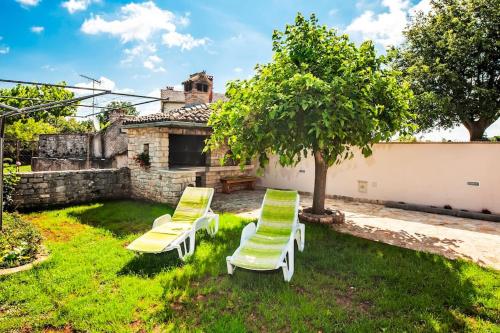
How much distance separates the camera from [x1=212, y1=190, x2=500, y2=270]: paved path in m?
6.24

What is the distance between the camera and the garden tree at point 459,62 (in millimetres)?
14878

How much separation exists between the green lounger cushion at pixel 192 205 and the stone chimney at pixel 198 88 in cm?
2186

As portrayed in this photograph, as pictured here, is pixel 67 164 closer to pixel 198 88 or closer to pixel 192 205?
pixel 198 88

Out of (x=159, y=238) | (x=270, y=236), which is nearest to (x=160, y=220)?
(x=159, y=238)

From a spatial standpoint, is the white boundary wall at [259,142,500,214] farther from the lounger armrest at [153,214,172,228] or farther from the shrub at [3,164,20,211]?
the shrub at [3,164,20,211]

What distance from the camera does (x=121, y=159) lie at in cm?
1797

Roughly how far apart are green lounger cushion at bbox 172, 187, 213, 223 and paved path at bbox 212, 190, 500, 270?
7.70 ft

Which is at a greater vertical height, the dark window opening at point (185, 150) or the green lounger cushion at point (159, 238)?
the dark window opening at point (185, 150)

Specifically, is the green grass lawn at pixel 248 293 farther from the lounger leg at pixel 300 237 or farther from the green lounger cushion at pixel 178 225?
the green lounger cushion at pixel 178 225

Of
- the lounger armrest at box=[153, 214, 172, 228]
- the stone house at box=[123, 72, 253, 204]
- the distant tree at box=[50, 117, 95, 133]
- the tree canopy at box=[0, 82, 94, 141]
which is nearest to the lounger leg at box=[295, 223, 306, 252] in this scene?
the lounger armrest at box=[153, 214, 172, 228]

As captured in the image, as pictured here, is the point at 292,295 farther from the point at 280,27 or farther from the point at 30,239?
the point at 280,27

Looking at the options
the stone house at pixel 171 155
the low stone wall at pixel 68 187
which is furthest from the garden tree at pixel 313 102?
the low stone wall at pixel 68 187

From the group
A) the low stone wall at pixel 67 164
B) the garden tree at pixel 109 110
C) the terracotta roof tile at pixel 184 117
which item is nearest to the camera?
the garden tree at pixel 109 110

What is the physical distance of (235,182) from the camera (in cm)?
1359
